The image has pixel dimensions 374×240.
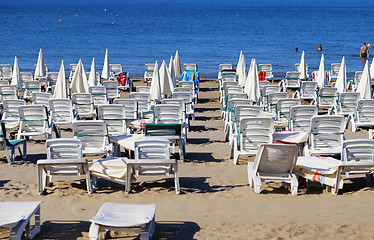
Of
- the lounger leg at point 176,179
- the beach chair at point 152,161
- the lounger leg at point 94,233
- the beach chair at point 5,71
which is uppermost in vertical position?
the beach chair at point 5,71

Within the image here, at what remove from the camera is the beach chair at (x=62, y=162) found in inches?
364

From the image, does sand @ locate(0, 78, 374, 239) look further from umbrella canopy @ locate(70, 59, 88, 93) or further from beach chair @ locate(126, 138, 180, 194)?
umbrella canopy @ locate(70, 59, 88, 93)

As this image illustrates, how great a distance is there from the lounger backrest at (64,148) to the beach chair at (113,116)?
334 centimetres

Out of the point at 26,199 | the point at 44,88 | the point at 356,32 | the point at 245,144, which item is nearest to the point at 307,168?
the point at 245,144

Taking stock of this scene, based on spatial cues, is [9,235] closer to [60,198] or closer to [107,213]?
[107,213]

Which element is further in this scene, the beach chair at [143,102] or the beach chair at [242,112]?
the beach chair at [143,102]

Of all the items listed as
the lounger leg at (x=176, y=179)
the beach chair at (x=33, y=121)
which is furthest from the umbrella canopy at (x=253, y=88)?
the lounger leg at (x=176, y=179)

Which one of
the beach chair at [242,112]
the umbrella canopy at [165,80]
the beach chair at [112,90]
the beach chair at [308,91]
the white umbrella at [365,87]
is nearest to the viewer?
the beach chair at [242,112]

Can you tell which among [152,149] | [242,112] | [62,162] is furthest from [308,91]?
[62,162]

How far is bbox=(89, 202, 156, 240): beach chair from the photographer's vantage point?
7.02 m

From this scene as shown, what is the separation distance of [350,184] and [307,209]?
158cm

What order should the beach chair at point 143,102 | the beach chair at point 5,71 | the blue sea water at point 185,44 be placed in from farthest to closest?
1. the blue sea water at point 185,44
2. the beach chair at point 5,71
3. the beach chair at point 143,102

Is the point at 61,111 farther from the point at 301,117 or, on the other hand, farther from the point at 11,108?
the point at 301,117

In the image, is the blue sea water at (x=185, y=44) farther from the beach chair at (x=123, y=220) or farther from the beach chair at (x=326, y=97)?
the beach chair at (x=123, y=220)
